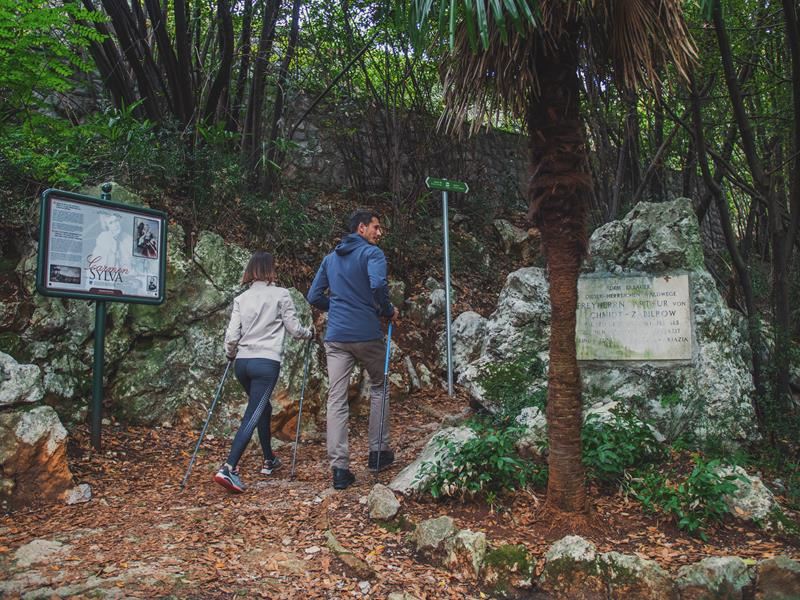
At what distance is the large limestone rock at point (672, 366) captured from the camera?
4965 millimetres

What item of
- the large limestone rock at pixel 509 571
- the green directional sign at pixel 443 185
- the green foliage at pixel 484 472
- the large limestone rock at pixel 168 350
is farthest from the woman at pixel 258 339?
the green directional sign at pixel 443 185

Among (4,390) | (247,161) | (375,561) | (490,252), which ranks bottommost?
(375,561)

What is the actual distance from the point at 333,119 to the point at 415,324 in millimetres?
4178

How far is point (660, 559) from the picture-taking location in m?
3.37

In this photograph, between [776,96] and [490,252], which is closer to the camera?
[776,96]

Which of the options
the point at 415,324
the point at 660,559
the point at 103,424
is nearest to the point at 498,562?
the point at 660,559

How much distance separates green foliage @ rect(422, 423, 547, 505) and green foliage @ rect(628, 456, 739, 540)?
0.74 m

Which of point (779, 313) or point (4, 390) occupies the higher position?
point (779, 313)

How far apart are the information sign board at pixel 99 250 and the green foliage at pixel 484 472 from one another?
3.29 m

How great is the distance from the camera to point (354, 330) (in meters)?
4.88

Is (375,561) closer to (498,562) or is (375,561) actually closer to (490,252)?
(498,562)

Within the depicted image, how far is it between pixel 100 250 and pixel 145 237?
49cm

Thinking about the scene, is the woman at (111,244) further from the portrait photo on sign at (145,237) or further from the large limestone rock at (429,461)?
the large limestone rock at (429,461)

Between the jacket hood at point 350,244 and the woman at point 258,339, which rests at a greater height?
the jacket hood at point 350,244
